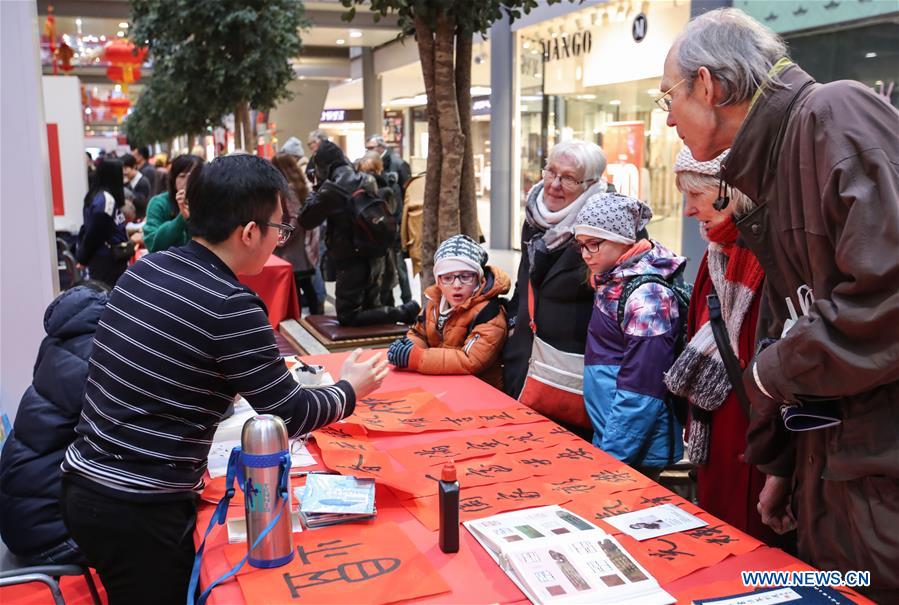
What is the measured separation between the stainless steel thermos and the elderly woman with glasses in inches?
52.4

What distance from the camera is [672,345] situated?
7.67 ft

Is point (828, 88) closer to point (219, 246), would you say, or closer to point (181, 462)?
point (219, 246)

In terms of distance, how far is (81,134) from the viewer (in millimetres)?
9055

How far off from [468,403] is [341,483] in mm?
861

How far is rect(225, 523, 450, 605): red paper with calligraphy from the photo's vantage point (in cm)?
148

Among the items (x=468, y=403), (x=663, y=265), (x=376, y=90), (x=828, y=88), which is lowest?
(x=468, y=403)

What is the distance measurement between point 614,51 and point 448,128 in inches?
200

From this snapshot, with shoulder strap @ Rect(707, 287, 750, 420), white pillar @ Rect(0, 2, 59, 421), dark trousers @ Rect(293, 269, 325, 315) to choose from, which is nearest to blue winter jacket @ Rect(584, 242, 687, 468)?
shoulder strap @ Rect(707, 287, 750, 420)

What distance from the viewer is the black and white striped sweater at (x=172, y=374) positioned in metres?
1.75

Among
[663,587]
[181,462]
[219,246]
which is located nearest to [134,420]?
[181,462]

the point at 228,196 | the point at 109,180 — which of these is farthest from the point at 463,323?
the point at 109,180

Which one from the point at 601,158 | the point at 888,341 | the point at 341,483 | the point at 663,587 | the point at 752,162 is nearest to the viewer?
the point at 888,341

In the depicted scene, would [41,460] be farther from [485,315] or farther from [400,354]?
[485,315]

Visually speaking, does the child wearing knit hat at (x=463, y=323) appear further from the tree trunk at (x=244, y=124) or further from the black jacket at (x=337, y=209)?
the tree trunk at (x=244, y=124)
